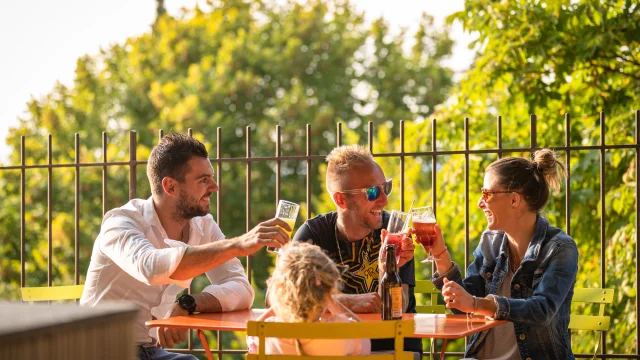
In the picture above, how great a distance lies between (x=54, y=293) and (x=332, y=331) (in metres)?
2.52

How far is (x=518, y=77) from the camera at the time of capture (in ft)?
26.1

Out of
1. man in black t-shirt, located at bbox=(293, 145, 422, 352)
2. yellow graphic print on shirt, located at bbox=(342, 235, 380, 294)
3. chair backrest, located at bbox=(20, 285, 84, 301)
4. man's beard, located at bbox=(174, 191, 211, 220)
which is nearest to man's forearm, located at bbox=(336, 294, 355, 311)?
man in black t-shirt, located at bbox=(293, 145, 422, 352)

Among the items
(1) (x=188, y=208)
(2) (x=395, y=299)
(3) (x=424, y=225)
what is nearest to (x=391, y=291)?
(2) (x=395, y=299)

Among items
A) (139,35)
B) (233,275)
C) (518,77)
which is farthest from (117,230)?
(139,35)

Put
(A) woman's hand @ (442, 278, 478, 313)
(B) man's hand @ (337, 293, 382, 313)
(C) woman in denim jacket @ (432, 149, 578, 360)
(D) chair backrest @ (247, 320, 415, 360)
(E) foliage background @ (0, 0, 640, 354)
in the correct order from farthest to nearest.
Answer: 1. (E) foliage background @ (0, 0, 640, 354)
2. (C) woman in denim jacket @ (432, 149, 578, 360)
3. (B) man's hand @ (337, 293, 382, 313)
4. (A) woman's hand @ (442, 278, 478, 313)
5. (D) chair backrest @ (247, 320, 415, 360)

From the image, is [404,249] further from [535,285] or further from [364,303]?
[535,285]

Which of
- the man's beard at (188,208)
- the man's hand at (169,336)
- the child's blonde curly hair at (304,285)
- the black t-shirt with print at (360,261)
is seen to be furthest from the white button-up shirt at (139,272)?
the child's blonde curly hair at (304,285)

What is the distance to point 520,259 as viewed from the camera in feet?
13.1

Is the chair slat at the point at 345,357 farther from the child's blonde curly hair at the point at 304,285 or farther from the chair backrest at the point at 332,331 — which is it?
the child's blonde curly hair at the point at 304,285

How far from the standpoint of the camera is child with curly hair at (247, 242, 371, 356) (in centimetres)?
301

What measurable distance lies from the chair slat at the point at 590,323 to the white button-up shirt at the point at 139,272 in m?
1.59

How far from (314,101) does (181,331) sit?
17.7m

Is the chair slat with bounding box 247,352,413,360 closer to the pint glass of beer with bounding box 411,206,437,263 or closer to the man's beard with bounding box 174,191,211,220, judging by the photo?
the pint glass of beer with bounding box 411,206,437,263

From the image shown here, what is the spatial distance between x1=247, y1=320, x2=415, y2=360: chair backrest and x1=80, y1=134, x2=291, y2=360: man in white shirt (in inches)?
31.3
